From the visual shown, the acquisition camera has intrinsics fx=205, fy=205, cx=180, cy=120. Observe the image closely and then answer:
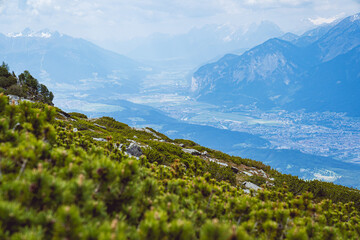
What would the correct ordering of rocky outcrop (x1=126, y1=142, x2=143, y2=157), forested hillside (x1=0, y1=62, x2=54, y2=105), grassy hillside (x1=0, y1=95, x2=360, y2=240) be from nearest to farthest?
1. grassy hillside (x1=0, y1=95, x2=360, y2=240)
2. rocky outcrop (x1=126, y1=142, x2=143, y2=157)
3. forested hillside (x1=0, y1=62, x2=54, y2=105)

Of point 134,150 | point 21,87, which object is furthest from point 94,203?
point 21,87

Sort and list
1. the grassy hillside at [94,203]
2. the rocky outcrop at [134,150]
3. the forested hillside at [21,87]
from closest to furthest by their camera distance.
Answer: the grassy hillside at [94,203], the rocky outcrop at [134,150], the forested hillside at [21,87]

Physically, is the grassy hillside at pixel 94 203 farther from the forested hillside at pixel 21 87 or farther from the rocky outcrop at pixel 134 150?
the forested hillside at pixel 21 87

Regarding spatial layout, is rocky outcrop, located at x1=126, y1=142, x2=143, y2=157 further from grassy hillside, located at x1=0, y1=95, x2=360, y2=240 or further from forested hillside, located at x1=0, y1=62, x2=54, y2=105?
forested hillside, located at x1=0, y1=62, x2=54, y2=105

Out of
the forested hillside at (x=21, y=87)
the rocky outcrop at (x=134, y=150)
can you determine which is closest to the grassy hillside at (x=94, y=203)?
the rocky outcrop at (x=134, y=150)

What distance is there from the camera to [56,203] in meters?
2.47

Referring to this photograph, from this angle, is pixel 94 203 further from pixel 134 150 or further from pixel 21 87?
pixel 21 87

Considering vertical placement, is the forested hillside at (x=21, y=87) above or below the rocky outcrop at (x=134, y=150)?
above

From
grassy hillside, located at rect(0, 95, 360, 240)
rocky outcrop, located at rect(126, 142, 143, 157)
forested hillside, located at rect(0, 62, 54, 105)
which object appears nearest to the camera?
grassy hillside, located at rect(0, 95, 360, 240)

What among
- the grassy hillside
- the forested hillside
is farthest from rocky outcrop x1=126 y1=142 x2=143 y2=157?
the forested hillside

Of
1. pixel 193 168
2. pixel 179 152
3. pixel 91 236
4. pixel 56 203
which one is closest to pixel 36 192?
pixel 56 203

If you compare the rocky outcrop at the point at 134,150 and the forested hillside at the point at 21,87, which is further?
the forested hillside at the point at 21,87

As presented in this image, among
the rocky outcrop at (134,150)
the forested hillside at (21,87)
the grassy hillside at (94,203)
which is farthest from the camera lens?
the forested hillside at (21,87)

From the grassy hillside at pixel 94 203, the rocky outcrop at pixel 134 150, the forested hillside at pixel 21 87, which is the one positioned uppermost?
the forested hillside at pixel 21 87
